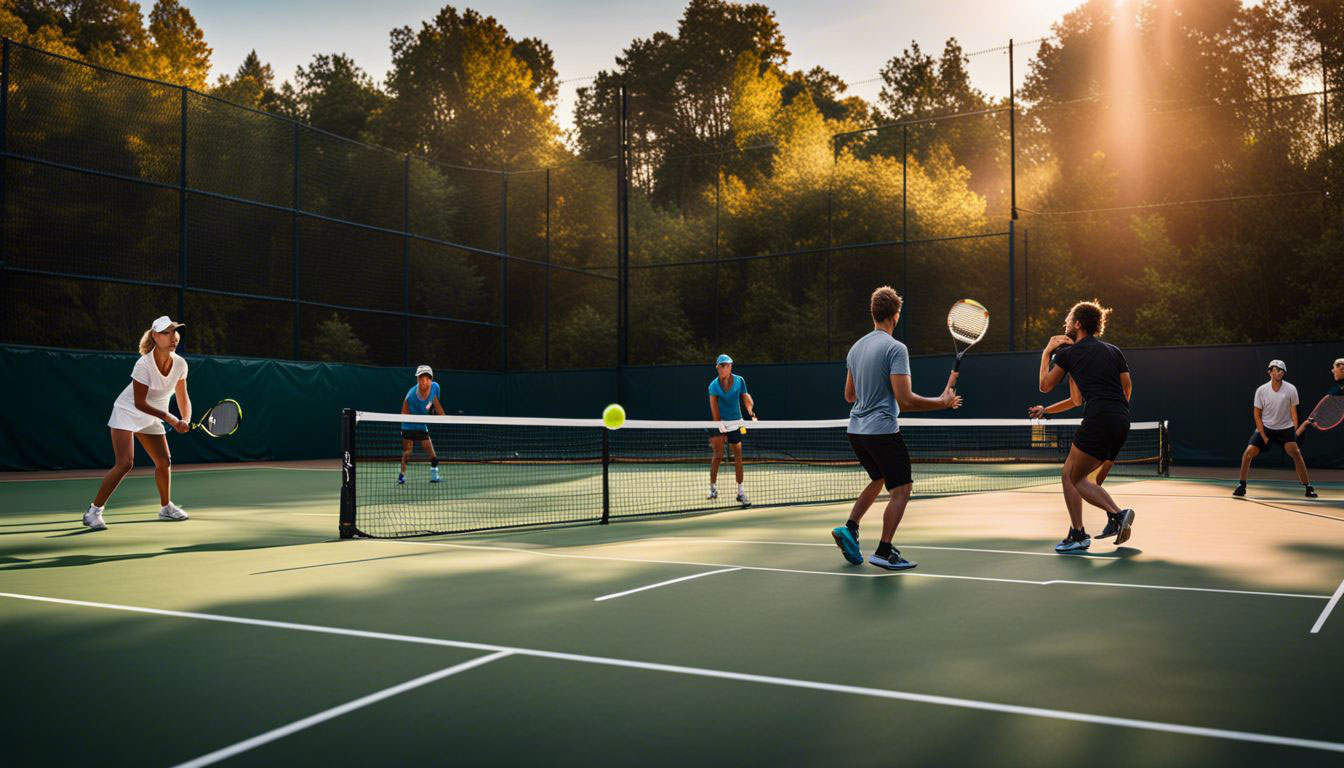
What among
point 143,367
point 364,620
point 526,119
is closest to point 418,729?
point 364,620

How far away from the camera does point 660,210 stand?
44875 mm

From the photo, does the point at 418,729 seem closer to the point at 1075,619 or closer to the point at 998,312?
the point at 1075,619

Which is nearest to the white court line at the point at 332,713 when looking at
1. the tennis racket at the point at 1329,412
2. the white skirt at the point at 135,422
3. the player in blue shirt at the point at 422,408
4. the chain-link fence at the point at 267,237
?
the white skirt at the point at 135,422

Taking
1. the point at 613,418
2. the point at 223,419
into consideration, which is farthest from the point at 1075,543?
the point at 223,419

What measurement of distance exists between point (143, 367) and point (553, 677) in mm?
6351

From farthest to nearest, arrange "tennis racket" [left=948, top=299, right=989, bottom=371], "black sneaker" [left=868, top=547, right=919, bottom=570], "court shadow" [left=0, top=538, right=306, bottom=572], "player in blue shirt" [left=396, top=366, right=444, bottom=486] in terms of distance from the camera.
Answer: "player in blue shirt" [left=396, top=366, right=444, bottom=486]
"tennis racket" [left=948, top=299, right=989, bottom=371]
"court shadow" [left=0, top=538, right=306, bottom=572]
"black sneaker" [left=868, top=547, right=919, bottom=570]

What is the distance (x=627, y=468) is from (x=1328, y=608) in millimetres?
16587

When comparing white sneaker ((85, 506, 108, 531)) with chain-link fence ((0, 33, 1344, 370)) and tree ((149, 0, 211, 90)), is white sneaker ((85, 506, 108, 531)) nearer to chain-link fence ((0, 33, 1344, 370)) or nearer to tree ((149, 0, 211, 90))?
chain-link fence ((0, 33, 1344, 370))

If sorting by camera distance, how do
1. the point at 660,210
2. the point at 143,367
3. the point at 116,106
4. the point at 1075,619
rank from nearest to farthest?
1. the point at 1075,619
2. the point at 143,367
3. the point at 116,106
4. the point at 660,210

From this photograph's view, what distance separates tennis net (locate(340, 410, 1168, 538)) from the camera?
35.7 feet

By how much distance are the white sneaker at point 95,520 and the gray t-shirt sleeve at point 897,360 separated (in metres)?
7.01

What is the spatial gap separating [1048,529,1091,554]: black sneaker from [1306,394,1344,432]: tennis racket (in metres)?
6.45

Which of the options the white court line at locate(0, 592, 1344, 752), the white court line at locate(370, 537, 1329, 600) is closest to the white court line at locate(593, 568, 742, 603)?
the white court line at locate(370, 537, 1329, 600)

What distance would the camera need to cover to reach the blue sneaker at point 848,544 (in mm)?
7199
